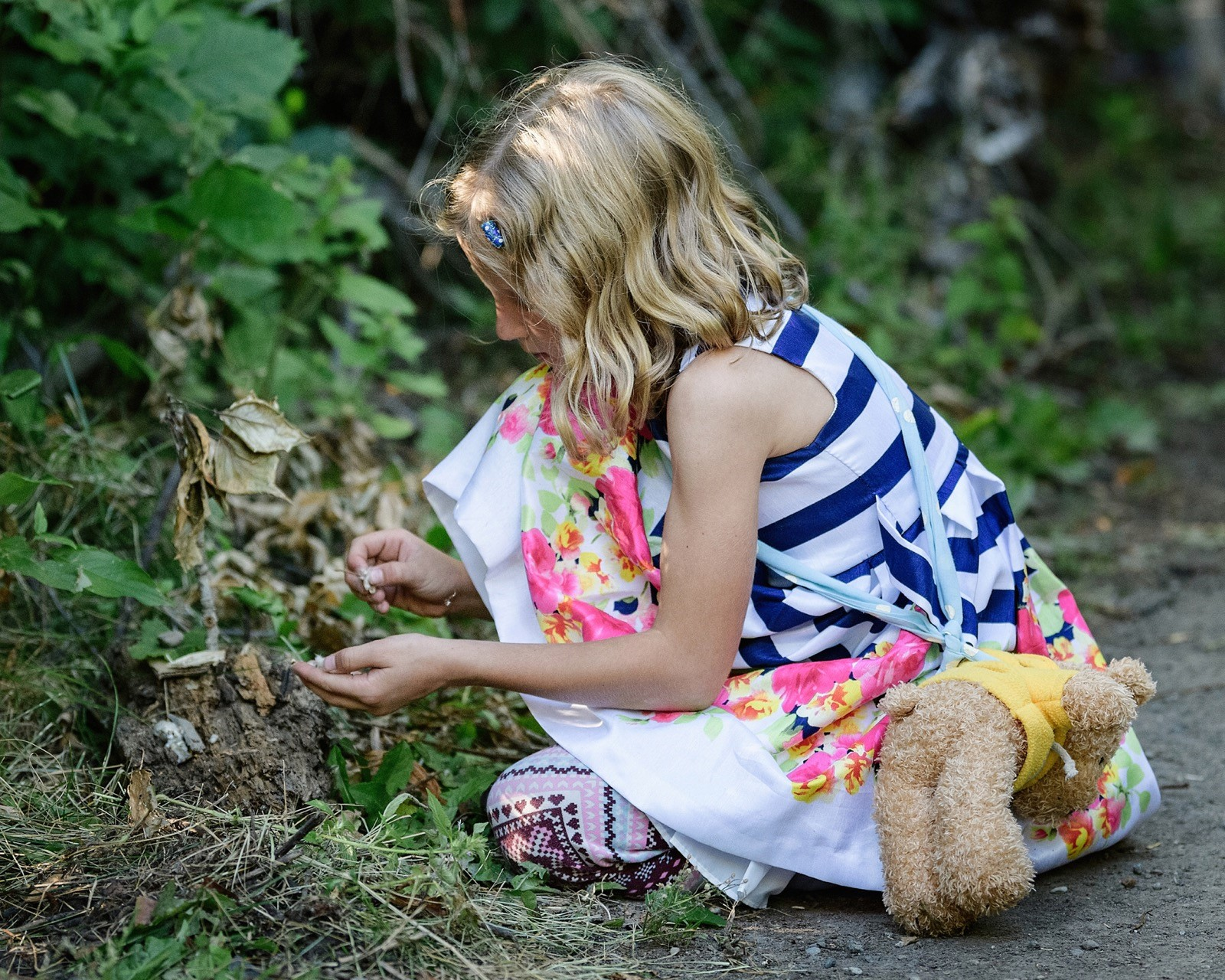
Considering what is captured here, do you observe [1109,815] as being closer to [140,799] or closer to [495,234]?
[495,234]

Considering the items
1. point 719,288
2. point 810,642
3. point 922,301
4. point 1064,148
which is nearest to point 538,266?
point 719,288

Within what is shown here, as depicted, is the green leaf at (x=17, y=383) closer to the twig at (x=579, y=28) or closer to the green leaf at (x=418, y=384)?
the green leaf at (x=418, y=384)

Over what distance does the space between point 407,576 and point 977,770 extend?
954 millimetres

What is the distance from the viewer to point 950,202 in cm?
482

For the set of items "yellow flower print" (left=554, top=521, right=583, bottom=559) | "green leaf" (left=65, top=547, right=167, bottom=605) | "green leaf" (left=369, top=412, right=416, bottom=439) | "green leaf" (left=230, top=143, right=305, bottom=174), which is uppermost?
"green leaf" (left=230, top=143, right=305, bottom=174)

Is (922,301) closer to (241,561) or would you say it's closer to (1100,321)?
(1100,321)

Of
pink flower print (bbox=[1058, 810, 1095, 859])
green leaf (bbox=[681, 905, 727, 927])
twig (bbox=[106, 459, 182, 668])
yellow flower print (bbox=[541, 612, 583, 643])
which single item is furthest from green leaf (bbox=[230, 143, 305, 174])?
pink flower print (bbox=[1058, 810, 1095, 859])

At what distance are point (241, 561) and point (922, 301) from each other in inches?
113

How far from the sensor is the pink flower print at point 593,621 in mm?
1838

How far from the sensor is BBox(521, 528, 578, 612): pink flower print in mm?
1865

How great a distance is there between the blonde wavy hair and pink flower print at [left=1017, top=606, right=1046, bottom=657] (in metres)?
0.66

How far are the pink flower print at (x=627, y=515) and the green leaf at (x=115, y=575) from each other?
2.21ft

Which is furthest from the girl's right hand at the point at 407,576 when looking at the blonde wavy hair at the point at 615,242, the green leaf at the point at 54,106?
the green leaf at the point at 54,106

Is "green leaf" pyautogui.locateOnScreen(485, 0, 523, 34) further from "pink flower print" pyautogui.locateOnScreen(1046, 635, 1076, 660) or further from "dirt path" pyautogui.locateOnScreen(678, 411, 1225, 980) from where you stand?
"pink flower print" pyautogui.locateOnScreen(1046, 635, 1076, 660)
